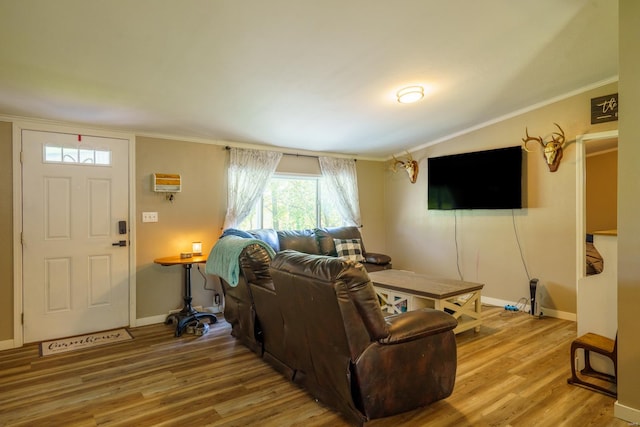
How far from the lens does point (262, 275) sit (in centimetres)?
290

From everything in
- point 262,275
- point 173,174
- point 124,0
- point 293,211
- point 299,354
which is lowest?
point 299,354

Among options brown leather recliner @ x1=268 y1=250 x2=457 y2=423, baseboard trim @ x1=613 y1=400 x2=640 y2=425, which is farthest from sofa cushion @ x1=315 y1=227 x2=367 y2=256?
baseboard trim @ x1=613 y1=400 x2=640 y2=425

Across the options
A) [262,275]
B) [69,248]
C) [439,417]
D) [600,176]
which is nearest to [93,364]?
[69,248]

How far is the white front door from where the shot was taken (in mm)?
3500

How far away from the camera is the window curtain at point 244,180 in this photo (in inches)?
183

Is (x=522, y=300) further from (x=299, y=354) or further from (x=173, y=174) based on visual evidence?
(x=173, y=174)

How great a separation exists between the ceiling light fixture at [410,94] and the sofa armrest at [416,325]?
7.29ft

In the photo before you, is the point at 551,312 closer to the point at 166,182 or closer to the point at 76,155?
the point at 166,182

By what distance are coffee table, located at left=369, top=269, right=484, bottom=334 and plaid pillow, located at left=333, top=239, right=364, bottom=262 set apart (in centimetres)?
114

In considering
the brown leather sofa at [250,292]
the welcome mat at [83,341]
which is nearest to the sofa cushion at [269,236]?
the brown leather sofa at [250,292]

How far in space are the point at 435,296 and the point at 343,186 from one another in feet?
9.48

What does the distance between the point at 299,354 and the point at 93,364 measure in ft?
6.22

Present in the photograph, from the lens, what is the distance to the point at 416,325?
2117mm

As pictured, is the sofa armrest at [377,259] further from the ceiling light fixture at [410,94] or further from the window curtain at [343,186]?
the ceiling light fixture at [410,94]
